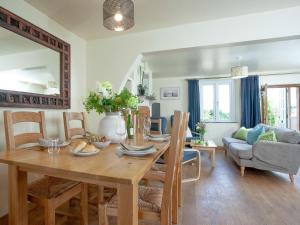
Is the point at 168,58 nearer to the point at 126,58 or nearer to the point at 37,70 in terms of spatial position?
the point at 126,58

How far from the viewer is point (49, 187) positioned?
1.32m

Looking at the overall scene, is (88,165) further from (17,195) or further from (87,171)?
→ (17,195)

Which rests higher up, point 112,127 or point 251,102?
point 251,102

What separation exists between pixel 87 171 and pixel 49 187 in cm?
71

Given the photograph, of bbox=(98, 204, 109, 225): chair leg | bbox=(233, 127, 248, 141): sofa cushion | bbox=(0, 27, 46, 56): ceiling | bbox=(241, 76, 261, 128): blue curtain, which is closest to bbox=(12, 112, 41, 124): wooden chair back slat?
bbox=(0, 27, 46, 56): ceiling

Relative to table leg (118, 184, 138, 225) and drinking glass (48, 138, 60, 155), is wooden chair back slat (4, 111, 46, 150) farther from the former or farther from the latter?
table leg (118, 184, 138, 225)

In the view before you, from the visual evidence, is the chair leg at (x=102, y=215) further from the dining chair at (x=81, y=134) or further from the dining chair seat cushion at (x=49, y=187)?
the dining chair at (x=81, y=134)

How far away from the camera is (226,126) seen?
17.7 feet

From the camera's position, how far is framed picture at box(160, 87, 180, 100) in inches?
226

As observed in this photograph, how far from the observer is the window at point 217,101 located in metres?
5.43

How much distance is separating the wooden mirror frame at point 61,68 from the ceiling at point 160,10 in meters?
0.26

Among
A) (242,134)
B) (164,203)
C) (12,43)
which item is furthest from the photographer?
(242,134)

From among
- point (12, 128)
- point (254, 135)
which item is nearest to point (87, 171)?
point (12, 128)

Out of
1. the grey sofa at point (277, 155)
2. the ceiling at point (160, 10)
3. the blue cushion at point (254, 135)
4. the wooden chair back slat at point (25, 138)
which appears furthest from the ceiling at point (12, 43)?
the blue cushion at point (254, 135)
